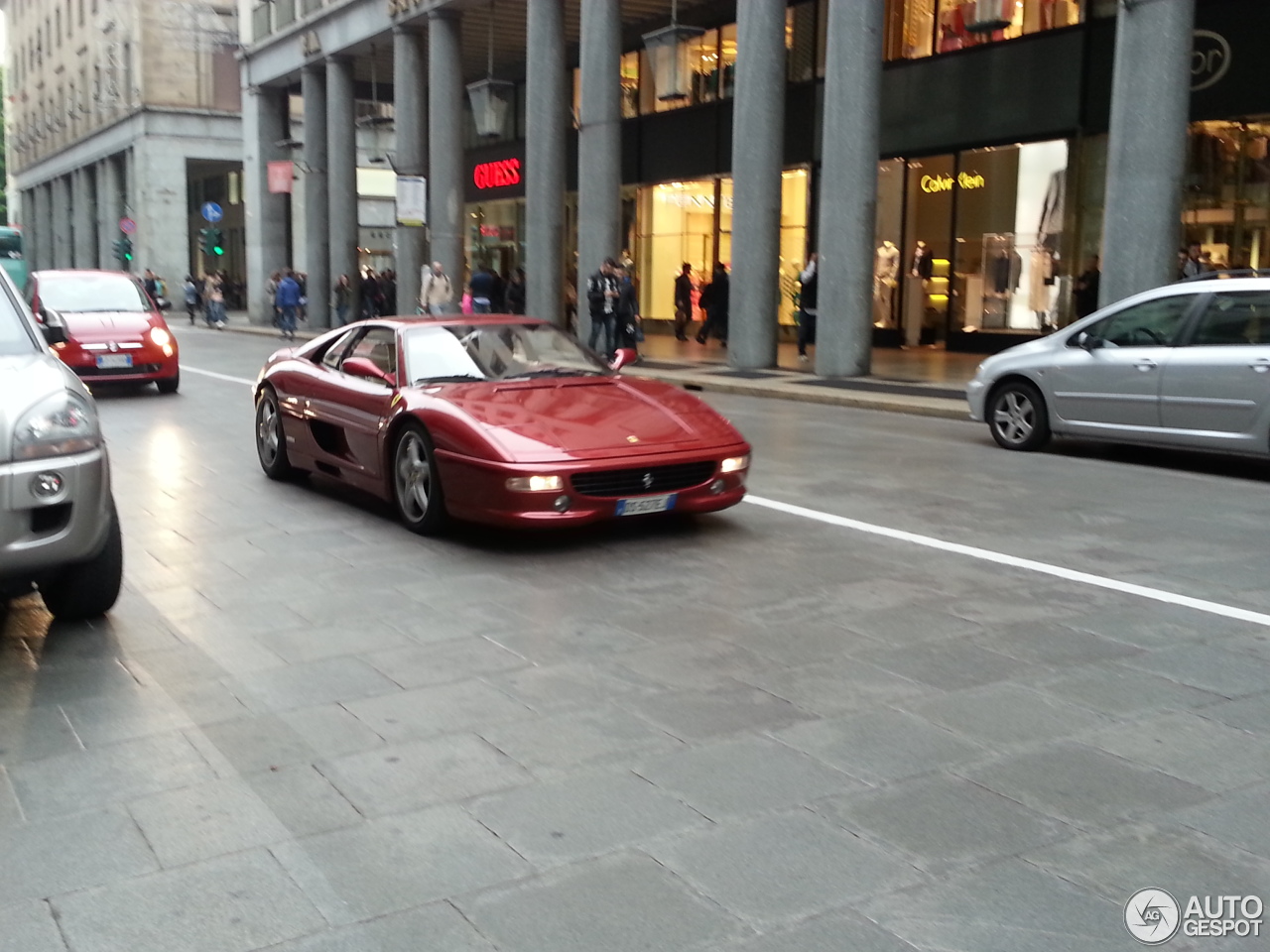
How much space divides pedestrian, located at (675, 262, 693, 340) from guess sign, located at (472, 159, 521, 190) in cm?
830

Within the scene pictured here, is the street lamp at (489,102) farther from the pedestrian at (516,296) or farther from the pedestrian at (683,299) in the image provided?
the pedestrian at (683,299)

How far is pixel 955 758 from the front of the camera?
4387 millimetres

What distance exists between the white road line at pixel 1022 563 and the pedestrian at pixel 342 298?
2677 centimetres

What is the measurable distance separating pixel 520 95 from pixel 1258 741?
3555cm

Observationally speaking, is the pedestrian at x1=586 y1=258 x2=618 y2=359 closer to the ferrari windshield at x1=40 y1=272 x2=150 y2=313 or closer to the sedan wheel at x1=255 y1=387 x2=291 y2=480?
the ferrari windshield at x1=40 y1=272 x2=150 y2=313

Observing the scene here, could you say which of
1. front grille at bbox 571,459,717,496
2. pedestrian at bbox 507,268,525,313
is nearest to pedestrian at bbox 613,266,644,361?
pedestrian at bbox 507,268,525,313

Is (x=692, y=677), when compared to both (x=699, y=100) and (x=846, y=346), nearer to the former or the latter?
(x=846, y=346)

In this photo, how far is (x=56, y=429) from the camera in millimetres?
5332

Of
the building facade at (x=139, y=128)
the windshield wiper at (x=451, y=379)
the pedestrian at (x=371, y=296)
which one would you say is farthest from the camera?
the building facade at (x=139, y=128)

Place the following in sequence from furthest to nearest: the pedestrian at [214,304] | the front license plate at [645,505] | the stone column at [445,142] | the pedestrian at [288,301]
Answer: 1. the pedestrian at [214,304]
2. the pedestrian at [288,301]
3. the stone column at [445,142]
4. the front license plate at [645,505]

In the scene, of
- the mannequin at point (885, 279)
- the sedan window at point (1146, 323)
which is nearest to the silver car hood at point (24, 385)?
the sedan window at point (1146, 323)

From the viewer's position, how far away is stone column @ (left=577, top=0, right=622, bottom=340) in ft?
81.1

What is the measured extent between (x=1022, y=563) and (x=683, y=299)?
923 inches

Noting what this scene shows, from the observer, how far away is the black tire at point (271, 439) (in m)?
9.98
